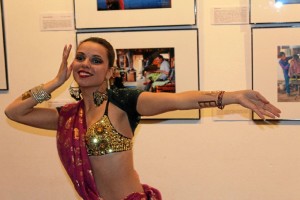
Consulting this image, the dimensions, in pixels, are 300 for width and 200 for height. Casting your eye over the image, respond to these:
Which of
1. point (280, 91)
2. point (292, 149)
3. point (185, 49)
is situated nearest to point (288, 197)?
point (292, 149)

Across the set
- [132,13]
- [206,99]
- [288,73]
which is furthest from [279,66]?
[206,99]

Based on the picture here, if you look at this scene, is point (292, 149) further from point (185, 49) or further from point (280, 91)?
point (185, 49)

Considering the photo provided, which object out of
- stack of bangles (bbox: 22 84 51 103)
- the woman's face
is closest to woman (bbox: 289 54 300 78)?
the woman's face

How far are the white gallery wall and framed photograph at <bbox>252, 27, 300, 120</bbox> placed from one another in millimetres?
58

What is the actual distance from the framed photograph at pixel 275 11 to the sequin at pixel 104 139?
1.11 meters

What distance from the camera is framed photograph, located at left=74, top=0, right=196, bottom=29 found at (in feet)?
8.37

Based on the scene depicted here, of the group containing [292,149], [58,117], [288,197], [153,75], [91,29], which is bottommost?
[288,197]

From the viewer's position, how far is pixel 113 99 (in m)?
1.88

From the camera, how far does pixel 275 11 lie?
2457mm

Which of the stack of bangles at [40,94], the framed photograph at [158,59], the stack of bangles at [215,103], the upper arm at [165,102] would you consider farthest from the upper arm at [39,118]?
the stack of bangles at [215,103]

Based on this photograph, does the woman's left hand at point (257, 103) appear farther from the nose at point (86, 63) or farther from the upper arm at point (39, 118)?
the upper arm at point (39, 118)

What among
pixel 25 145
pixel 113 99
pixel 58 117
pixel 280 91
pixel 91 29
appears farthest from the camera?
pixel 25 145

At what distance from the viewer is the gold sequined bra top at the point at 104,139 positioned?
6.01 feet

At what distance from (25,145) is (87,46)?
4.01 ft
